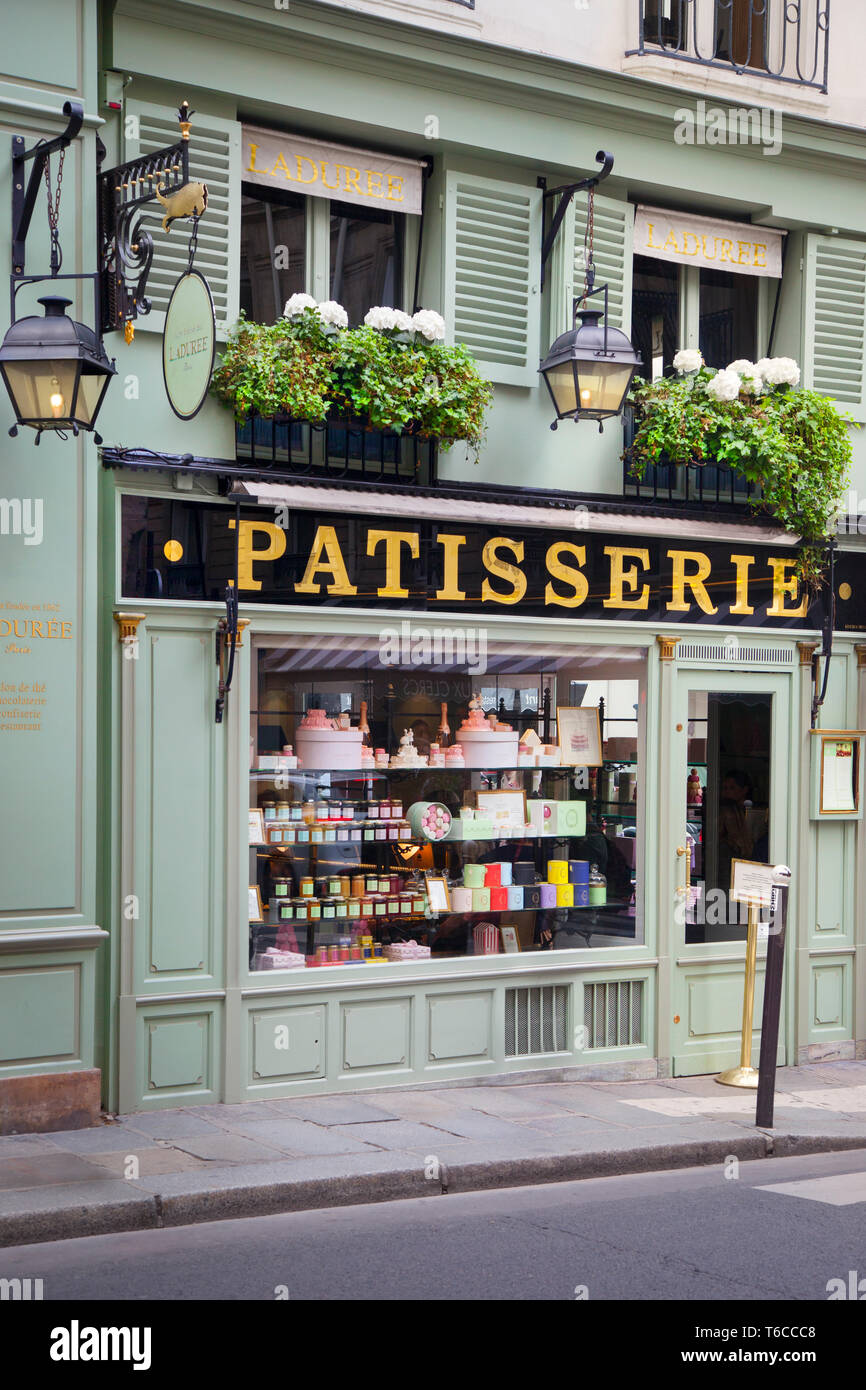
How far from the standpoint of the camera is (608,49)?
10984 millimetres

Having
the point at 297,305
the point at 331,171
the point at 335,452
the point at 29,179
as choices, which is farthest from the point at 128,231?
the point at 335,452

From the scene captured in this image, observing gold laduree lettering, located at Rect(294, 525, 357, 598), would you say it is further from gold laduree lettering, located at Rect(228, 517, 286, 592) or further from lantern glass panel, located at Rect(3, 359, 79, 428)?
lantern glass panel, located at Rect(3, 359, 79, 428)

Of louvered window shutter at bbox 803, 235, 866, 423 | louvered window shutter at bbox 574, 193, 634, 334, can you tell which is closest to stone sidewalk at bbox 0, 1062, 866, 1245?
louvered window shutter at bbox 803, 235, 866, 423

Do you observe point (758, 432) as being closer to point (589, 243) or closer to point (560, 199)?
point (589, 243)

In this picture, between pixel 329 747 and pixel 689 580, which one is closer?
pixel 329 747

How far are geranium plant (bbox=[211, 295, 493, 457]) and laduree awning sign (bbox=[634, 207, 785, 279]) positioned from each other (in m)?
2.14

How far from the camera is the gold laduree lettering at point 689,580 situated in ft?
36.9

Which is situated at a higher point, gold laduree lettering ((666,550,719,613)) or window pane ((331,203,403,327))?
window pane ((331,203,403,327))

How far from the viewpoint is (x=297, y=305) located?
31.7 ft

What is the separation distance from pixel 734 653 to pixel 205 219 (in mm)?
4922

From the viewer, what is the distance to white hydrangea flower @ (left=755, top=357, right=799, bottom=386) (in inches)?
445

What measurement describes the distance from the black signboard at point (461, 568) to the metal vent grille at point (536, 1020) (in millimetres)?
2643
